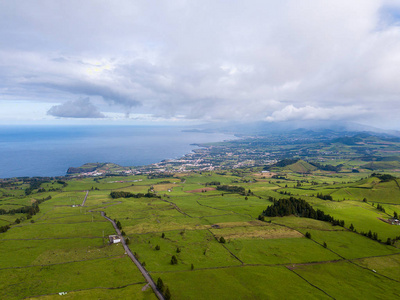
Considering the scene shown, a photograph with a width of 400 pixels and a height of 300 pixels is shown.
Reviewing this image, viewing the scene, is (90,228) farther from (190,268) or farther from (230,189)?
(230,189)

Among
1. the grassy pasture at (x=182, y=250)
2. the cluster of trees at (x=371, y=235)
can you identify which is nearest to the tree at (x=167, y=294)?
the grassy pasture at (x=182, y=250)

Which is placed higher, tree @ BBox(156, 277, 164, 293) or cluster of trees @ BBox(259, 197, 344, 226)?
tree @ BBox(156, 277, 164, 293)

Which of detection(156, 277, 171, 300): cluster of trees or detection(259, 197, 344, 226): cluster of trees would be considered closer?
detection(156, 277, 171, 300): cluster of trees

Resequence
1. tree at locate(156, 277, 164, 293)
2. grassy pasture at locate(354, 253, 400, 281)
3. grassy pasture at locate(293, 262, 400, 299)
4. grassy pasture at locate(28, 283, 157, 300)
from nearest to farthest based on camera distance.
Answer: grassy pasture at locate(28, 283, 157, 300)
tree at locate(156, 277, 164, 293)
grassy pasture at locate(293, 262, 400, 299)
grassy pasture at locate(354, 253, 400, 281)

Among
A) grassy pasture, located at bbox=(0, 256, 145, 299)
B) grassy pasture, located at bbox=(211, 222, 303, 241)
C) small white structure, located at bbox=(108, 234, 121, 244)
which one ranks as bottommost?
grassy pasture, located at bbox=(211, 222, 303, 241)

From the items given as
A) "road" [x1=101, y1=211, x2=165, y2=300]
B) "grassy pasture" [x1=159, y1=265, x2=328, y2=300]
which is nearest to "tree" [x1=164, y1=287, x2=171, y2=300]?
"road" [x1=101, y1=211, x2=165, y2=300]

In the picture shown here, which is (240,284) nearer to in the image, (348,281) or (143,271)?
→ (143,271)

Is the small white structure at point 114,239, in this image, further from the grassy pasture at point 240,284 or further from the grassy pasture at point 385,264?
the grassy pasture at point 385,264

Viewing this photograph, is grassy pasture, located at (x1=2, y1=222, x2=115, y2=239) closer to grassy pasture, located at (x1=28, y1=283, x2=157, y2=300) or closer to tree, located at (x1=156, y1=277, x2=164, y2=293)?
grassy pasture, located at (x1=28, y1=283, x2=157, y2=300)

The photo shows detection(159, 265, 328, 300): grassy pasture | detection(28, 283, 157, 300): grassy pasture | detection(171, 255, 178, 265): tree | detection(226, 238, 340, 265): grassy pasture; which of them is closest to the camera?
detection(28, 283, 157, 300): grassy pasture
